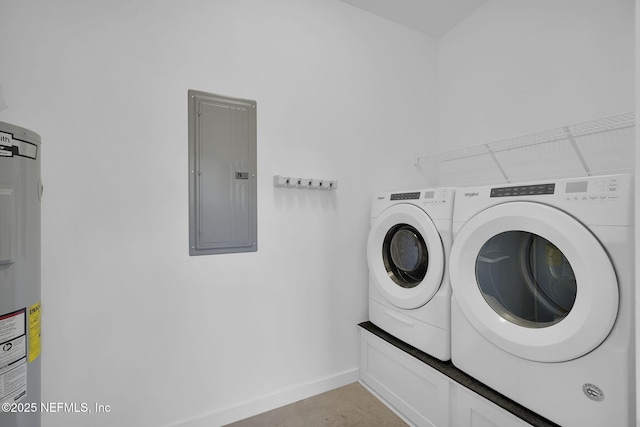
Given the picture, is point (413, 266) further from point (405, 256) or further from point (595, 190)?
point (595, 190)

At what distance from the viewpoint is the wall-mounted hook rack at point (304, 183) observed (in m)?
1.73

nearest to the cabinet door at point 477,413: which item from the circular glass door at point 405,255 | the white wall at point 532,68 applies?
the circular glass door at point 405,255

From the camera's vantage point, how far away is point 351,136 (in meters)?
2.02

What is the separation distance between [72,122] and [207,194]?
2.06 feet

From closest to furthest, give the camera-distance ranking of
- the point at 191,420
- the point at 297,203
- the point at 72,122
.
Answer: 1. the point at 72,122
2. the point at 191,420
3. the point at 297,203

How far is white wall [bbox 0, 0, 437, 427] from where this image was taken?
130cm

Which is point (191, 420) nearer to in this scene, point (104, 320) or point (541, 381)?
point (104, 320)

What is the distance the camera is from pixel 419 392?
5.11ft

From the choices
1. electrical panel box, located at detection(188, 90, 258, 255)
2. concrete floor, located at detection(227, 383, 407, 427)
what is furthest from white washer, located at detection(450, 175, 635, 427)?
electrical panel box, located at detection(188, 90, 258, 255)

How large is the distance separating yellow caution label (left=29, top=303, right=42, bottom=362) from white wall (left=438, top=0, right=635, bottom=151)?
246 centimetres

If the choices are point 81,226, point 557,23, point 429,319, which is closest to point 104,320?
point 81,226

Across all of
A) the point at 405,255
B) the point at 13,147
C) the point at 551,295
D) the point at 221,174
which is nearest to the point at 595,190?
the point at 551,295

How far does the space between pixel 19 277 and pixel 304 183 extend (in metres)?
1.26

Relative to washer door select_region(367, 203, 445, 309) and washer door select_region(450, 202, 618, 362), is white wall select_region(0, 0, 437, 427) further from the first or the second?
washer door select_region(450, 202, 618, 362)
